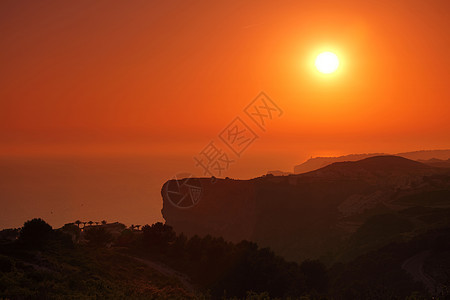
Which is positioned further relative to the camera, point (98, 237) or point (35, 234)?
point (98, 237)

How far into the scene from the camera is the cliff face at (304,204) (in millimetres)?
121938

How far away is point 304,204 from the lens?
5807 inches

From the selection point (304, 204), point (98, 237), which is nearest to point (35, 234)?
point (98, 237)

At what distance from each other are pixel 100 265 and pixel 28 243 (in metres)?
10.2

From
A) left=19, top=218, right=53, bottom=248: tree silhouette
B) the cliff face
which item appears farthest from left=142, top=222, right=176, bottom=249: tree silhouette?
the cliff face

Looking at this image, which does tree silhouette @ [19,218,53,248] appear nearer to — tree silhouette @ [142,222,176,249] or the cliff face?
tree silhouette @ [142,222,176,249]

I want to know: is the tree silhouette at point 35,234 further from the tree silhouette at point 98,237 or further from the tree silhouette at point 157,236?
the tree silhouette at point 98,237

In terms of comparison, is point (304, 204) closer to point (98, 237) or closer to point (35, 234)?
point (98, 237)

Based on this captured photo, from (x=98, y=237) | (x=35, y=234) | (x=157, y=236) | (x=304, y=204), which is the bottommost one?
(x=157, y=236)

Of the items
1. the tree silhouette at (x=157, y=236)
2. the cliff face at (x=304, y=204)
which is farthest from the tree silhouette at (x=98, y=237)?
the cliff face at (x=304, y=204)

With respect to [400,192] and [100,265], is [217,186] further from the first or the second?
[100,265]

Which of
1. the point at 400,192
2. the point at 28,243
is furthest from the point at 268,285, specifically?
the point at 400,192

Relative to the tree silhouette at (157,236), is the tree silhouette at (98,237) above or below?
above

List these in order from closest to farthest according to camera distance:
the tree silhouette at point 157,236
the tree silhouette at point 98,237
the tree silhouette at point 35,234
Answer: the tree silhouette at point 35,234
the tree silhouette at point 157,236
the tree silhouette at point 98,237
